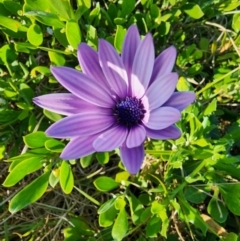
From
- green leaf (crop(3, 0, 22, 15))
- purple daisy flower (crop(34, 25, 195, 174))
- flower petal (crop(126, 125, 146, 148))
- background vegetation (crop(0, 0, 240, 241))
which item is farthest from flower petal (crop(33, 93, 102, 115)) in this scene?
green leaf (crop(3, 0, 22, 15))

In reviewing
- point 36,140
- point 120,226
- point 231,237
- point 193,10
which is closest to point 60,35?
point 36,140

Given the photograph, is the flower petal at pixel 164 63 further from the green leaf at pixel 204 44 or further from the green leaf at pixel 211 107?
the green leaf at pixel 204 44

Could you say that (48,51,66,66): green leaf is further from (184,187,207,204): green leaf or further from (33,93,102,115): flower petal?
(184,187,207,204): green leaf

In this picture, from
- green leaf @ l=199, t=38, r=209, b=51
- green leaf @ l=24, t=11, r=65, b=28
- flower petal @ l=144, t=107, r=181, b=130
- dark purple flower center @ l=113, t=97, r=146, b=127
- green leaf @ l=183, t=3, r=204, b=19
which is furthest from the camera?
green leaf @ l=199, t=38, r=209, b=51

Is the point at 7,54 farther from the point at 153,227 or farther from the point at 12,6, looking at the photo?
the point at 153,227

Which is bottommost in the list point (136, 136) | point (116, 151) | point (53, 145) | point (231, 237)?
point (231, 237)

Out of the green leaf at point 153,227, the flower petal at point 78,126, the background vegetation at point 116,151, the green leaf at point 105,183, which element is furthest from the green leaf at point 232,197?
the flower petal at point 78,126
